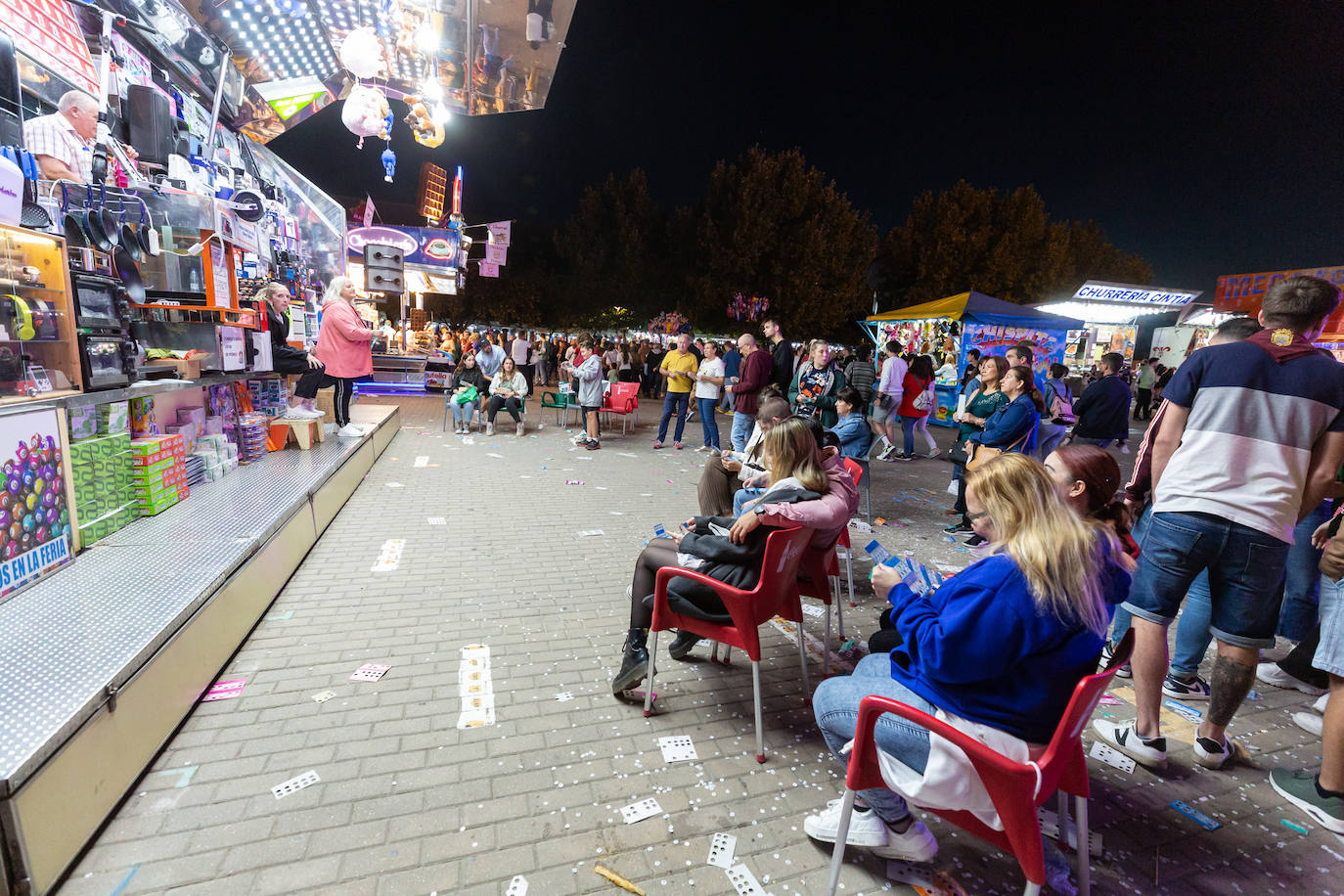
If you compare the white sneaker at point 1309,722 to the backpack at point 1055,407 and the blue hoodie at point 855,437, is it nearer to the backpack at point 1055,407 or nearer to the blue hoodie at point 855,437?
the blue hoodie at point 855,437

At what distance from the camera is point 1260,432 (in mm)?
2379

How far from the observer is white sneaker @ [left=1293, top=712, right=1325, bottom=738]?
2.90m

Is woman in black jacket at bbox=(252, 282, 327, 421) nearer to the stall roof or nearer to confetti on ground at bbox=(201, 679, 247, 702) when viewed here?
confetti on ground at bbox=(201, 679, 247, 702)

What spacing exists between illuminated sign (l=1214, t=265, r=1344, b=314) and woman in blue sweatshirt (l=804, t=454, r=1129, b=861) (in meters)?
9.74

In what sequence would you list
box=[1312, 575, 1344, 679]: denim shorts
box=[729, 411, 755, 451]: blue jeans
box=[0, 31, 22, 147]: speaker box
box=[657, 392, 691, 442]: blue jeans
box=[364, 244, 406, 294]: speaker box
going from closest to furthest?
box=[1312, 575, 1344, 679]: denim shorts, box=[0, 31, 22, 147]: speaker box, box=[729, 411, 755, 451]: blue jeans, box=[657, 392, 691, 442]: blue jeans, box=[364, 244, 406, 294]: speaker box

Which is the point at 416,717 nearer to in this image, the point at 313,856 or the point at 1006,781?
the point at 313,856

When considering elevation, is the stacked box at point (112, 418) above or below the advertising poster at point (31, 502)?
above

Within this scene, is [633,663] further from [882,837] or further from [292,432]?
[292,432]

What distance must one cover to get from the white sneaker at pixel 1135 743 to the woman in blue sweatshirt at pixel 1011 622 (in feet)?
4.45

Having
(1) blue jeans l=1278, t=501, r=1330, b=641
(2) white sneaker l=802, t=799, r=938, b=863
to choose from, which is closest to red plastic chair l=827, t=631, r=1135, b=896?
(2) white sneaker l=802, t=799, r=938, b=863

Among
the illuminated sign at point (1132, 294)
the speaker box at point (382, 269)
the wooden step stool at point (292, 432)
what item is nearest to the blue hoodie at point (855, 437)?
the wooden step stool at point (292, 432)

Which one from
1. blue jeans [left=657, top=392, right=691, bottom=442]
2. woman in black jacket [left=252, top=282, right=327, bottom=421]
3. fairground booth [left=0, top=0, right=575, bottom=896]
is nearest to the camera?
fairground booth [left=0, top=0, right=575, bottom=896]

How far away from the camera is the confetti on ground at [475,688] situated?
2.63 meters

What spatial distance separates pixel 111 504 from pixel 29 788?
263 centimetres
